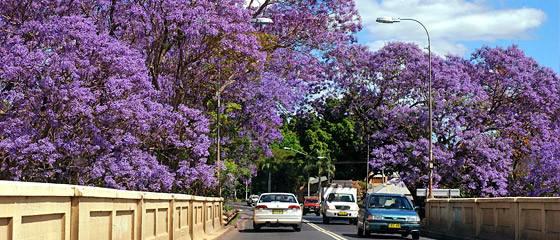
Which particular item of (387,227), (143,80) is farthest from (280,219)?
(143,80)

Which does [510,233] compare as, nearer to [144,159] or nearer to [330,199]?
[144,159]

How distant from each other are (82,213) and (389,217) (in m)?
15.7

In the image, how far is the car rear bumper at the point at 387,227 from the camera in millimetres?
22156

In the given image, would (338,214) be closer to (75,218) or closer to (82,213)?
(82,213)

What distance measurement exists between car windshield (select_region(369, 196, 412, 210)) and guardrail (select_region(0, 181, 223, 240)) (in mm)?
9153

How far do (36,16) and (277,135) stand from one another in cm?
1514

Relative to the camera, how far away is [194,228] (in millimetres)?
19953

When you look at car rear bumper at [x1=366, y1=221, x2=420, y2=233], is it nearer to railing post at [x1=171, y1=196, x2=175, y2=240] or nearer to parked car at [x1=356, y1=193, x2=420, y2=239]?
parked car at [x1=356, y1=193, x2=420, y2=239]

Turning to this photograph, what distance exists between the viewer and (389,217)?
22453mm

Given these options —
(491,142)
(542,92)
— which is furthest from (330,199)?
(542,92)

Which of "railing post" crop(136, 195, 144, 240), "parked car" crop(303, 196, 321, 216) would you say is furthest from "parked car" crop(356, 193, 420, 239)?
"parked car" crop(303, 196, 321, 216)

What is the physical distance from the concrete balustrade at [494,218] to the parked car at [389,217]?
206cm

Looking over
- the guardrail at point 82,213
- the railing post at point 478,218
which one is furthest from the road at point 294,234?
the guardrail at point 82,213

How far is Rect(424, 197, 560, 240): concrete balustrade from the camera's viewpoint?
16.1m
